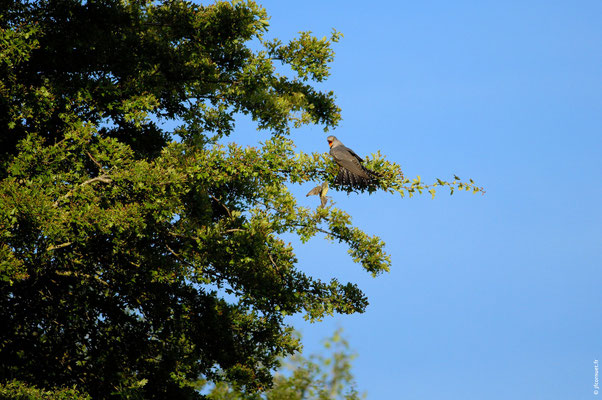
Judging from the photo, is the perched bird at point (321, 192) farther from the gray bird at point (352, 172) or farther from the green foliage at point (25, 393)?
the green foliage at point (25, 393)

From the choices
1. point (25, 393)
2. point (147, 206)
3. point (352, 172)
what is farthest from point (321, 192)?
point (25, 393)

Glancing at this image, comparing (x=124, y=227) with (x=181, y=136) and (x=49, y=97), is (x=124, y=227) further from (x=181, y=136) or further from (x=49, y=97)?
(x=181, y=136)

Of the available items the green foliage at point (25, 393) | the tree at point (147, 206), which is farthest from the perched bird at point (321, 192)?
the green foliage at point (25, 393)

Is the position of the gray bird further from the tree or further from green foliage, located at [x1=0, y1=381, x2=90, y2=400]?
green foliage, located at [x1=0, y1=381, x2=90, y2=400]

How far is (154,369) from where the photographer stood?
15.6 m

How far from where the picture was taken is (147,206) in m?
13.1

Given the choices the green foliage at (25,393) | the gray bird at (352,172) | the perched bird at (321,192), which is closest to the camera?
the green foliage at (25,393)

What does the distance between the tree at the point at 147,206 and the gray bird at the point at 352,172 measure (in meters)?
0.21

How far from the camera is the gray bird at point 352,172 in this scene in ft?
44.5

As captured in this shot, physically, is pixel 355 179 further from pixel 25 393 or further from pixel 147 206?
pixel 25 393

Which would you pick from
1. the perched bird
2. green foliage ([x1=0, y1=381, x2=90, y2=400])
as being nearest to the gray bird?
the perched bird

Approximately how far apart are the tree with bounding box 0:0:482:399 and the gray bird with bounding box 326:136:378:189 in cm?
21

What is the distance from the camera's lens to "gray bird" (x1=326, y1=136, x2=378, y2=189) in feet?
44.5

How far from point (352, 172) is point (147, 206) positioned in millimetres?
4214
